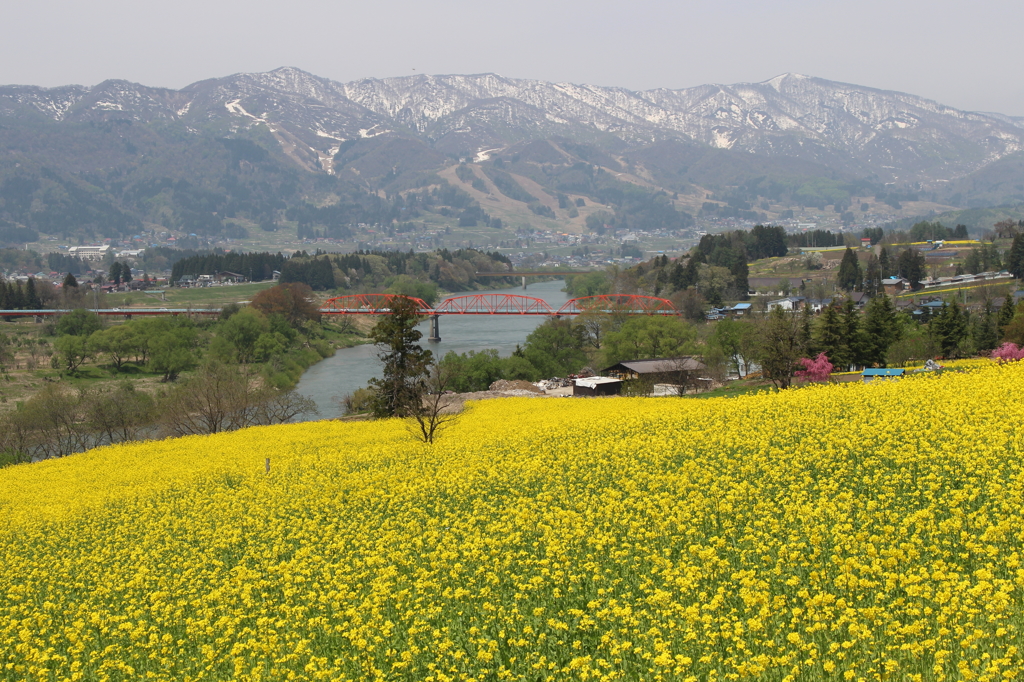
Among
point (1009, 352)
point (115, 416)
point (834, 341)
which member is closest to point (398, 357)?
point (834, 341)

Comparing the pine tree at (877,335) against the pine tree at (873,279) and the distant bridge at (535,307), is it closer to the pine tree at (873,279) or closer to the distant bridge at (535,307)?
the distant bridge at (535,307)

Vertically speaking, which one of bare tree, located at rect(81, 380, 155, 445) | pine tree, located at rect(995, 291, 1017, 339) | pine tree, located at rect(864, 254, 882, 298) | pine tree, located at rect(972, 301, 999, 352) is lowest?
bare tree, located at rect(81, 380, 155, 445)

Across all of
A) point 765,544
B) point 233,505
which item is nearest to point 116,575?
point 233,505

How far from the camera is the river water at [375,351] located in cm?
8475

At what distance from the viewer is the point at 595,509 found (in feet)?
53.0

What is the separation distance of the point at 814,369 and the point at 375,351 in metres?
80.5

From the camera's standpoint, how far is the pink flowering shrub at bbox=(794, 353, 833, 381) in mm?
50844

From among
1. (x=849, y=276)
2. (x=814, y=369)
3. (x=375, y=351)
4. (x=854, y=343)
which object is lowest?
(x=375, y=351)

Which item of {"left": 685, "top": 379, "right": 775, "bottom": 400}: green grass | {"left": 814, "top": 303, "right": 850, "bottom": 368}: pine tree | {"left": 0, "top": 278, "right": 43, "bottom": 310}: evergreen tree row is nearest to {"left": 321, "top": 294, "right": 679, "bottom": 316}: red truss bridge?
{"left": 0, "top": 278, "right": 43, "bottom": 310}: evergreen tree row

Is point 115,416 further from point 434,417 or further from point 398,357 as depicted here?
point 434,417

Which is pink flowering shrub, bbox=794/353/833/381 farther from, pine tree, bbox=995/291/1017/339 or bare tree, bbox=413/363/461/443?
bare tree, bbox=413/363/461/443

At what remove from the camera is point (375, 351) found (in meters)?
122

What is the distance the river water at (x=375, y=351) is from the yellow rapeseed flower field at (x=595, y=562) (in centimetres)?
3917

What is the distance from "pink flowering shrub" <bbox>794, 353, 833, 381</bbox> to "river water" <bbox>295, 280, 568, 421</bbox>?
29.5 m
